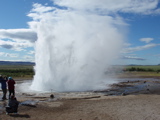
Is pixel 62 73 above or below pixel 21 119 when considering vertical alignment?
above

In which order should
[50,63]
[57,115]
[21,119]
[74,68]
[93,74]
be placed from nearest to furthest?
[21,119], [57,115], [50,63], [74,68], [93,74]

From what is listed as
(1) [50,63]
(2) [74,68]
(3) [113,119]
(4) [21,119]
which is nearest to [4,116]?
(4) [21,119]

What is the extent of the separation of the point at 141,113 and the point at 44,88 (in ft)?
44.7

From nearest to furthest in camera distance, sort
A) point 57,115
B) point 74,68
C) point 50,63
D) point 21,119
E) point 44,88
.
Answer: point 21,119 → point 57,115 → point 44,88 → point 50,63 → point 74,68

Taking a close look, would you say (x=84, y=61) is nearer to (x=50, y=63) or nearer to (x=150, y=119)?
(x=50, y=63)

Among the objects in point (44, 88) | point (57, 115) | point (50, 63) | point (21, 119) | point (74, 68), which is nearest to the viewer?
point (21, 119)

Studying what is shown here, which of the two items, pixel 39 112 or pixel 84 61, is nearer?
pixel 39 112

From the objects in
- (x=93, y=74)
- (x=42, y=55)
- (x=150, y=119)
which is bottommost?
(x=150, y=119)

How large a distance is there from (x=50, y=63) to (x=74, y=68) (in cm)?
342

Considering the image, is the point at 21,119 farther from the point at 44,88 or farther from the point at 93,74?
the point at 93,74

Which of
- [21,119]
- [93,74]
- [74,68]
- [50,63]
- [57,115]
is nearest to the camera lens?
[21,119]

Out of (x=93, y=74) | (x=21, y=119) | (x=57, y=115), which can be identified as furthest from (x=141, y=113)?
(x=93, y=74)

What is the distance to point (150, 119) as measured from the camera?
10.0 m

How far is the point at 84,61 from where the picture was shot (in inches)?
1104
